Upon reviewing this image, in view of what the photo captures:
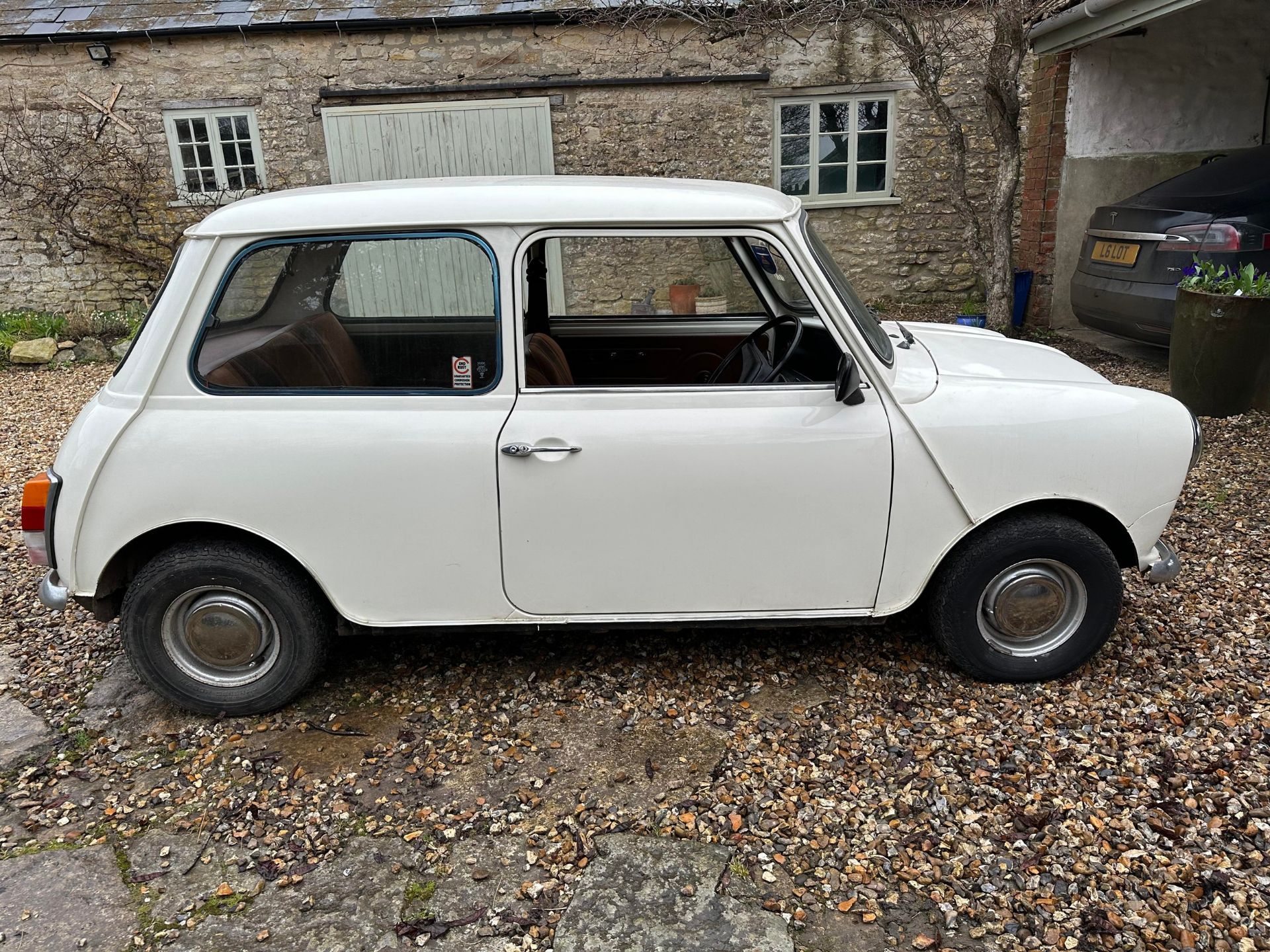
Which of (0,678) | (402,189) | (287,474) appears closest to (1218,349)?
(402,189)

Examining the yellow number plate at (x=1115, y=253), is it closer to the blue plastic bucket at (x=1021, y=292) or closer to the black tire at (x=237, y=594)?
the blue plastic bucket at (x=1021, y=292)

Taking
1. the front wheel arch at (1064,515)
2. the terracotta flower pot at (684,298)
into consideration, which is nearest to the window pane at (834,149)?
the terracotta flower pot at (684,298)

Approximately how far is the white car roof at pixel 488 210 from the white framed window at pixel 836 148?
8.01 metres

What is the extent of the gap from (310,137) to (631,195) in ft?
28.3

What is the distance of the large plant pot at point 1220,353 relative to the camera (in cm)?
585

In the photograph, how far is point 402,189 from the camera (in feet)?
9.59

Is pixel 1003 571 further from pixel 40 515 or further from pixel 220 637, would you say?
pixel 40 515

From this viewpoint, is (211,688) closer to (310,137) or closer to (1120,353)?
(1120,353)

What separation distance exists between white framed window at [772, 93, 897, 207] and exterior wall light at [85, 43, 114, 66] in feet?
24.3

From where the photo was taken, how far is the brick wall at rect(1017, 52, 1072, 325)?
866cm

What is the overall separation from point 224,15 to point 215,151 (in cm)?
145

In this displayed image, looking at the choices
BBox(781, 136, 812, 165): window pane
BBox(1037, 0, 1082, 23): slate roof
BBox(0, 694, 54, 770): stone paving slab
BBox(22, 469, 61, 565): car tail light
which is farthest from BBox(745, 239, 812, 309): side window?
BBox(781, 136, 812, 165): window pane

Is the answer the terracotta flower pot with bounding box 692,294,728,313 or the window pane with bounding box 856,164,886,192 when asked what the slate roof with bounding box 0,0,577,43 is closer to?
the window pane with bounding box 856,164,886,192

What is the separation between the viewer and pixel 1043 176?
350 inches
